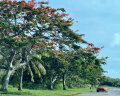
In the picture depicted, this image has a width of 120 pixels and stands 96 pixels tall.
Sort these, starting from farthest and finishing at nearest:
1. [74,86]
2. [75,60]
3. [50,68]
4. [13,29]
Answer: [74,86] → [50,68] → [75,60] → [13,29]

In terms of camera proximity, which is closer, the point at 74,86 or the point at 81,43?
the point at 81,43

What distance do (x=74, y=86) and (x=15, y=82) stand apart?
36.8 meters

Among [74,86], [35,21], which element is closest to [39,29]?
[35,21]

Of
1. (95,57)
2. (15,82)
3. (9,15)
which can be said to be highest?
(9,15)

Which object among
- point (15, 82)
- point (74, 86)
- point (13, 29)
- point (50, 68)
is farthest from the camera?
point (74, 86)

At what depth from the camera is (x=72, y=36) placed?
1029 inches

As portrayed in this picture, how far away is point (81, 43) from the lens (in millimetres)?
26969

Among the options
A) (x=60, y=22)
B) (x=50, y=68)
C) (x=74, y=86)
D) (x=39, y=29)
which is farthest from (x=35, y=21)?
(x=74, y=86)

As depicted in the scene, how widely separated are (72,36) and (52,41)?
7.96 feet

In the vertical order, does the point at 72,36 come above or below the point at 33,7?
below

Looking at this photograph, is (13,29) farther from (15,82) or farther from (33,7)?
(15,82)

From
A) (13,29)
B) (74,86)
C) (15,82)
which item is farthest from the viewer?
(74,86)

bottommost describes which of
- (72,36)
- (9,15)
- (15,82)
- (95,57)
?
(15,82)

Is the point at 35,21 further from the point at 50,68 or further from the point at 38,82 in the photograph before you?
the point at 38,82
